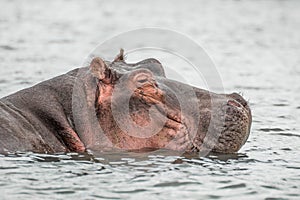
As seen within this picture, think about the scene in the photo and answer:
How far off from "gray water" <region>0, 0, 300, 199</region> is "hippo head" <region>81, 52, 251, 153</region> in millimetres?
166

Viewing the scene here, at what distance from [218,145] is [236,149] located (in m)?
→ 0.22

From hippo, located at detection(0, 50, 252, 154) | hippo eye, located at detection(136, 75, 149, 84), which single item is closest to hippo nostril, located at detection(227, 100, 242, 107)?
hippo, located at detection(0, 50, 252, 154)

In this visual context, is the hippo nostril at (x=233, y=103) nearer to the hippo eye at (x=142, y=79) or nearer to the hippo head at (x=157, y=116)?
the hippo head at (x=157, y=116)

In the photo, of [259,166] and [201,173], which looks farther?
[259,166]

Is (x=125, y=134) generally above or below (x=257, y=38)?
below

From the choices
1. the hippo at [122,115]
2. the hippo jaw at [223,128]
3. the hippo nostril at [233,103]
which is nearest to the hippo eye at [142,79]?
the hippo at [122,115]

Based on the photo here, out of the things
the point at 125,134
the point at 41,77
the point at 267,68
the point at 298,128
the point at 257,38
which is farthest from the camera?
the point at 257,38

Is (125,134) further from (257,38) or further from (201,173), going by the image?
(257,38)

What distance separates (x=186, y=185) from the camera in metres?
6.95

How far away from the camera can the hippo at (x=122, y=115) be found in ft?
25.0

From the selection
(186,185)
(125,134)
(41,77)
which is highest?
(41,77)

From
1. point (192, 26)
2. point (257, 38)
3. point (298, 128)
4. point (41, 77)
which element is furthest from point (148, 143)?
point (192, 26)

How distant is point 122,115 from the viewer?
7723 millimetres

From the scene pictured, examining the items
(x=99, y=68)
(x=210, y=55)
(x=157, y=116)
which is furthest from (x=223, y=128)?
(x=210, y=55)
